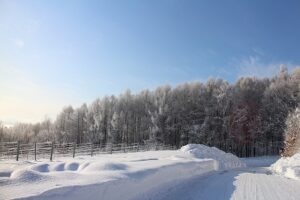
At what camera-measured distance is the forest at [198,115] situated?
77.7m

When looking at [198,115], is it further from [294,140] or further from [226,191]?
[226,191]

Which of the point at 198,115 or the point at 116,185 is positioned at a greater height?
the point at 198,115

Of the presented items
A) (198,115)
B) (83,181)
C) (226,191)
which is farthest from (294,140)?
(198,115)

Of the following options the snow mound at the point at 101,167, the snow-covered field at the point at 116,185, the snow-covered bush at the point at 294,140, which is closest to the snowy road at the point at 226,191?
the snow-covered field at the point at 116,185

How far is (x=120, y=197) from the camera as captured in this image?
12.5 meters

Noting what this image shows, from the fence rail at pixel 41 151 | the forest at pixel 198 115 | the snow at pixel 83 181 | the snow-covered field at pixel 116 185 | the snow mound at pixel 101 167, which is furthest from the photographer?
the forest at pixel 198 115

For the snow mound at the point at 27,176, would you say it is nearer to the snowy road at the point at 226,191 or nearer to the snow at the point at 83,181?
the snow at the point at 83,181

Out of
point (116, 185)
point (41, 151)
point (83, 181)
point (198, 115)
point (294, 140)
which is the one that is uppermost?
point (198, 115)

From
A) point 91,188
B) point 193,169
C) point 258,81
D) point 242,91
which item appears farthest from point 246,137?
point 91,188

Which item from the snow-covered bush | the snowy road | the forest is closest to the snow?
the snowy road

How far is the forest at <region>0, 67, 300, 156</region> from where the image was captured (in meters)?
77.7

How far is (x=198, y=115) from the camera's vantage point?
83.6 metres

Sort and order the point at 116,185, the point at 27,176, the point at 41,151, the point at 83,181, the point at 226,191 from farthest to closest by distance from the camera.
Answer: the point at 41,151 → the point at 226,191 → the point at 27,176 → the point at 116,185 → the point at 83,181

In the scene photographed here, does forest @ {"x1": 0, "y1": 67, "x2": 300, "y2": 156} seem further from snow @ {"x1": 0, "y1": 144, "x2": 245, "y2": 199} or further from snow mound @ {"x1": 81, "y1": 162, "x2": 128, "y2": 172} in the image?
snow mound @ {"x1": 81, "y1": 162, "x2": 128, "y2": 172}
